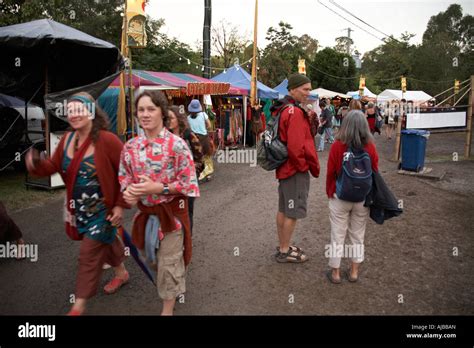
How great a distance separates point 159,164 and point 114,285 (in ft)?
5.38

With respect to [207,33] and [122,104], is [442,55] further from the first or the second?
[122,104]

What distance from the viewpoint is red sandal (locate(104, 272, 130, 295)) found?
367 centimetres

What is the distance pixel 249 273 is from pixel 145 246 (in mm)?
1584

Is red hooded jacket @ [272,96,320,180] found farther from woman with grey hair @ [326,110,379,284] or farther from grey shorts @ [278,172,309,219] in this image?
woman with grey hair @ [326,110,379,284]

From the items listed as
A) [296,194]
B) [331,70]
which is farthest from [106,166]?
[331,70]

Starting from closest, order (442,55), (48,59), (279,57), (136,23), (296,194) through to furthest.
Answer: (296,194) → (48,59) → (136,23) → (279,57) → (442,55)

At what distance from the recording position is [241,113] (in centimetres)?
1575

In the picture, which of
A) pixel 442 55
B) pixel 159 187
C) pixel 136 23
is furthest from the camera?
pixel 442 55

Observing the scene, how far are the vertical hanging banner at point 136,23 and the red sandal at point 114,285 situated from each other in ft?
18.7

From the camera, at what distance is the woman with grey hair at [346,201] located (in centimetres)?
362

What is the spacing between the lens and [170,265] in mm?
2896

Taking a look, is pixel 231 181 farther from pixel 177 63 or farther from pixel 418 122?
pixel 177 63

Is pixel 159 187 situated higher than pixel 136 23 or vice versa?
pixel 136 23
